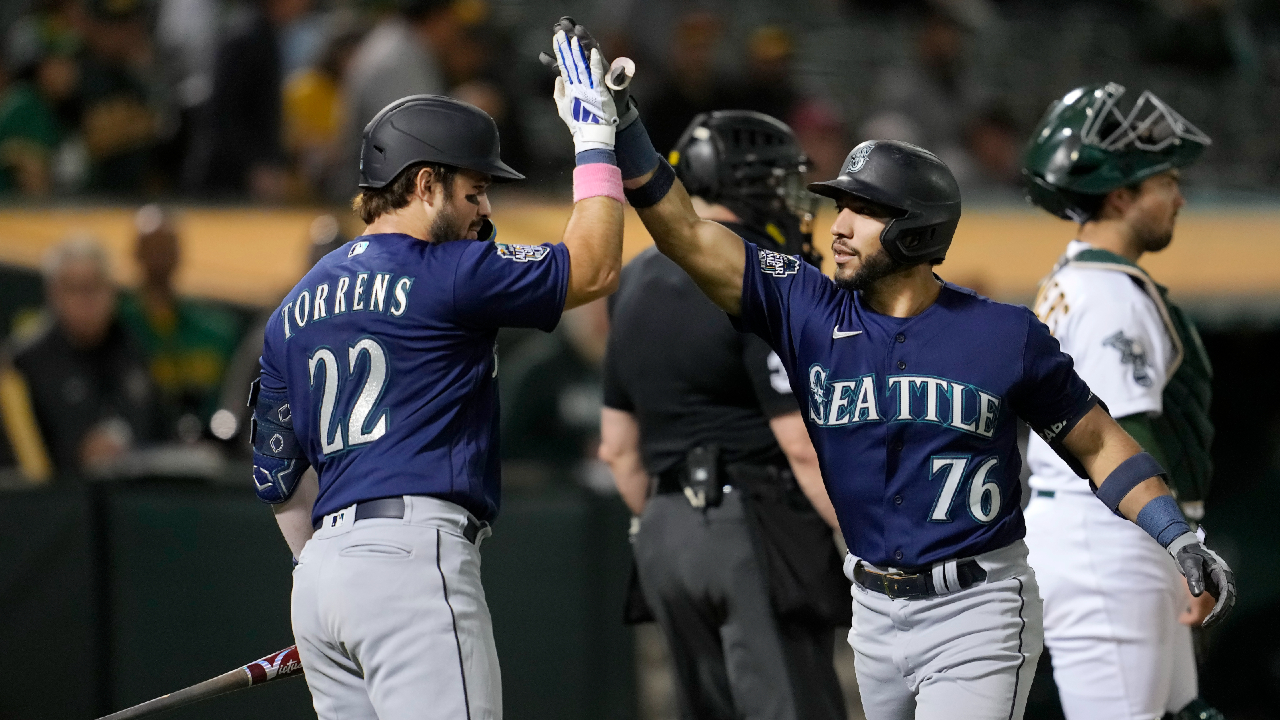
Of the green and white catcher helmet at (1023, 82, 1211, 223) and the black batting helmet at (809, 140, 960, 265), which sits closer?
the black batting helmet at (809, 140, 960, 265)

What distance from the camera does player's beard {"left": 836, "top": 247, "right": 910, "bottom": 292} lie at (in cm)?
353

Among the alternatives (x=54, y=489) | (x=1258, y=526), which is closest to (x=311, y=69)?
(x=54, y=489)

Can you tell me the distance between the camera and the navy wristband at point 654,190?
3561 mm

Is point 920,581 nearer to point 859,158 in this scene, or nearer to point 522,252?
point 859,158

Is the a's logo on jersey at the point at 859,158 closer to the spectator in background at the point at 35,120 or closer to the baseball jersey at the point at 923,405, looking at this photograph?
the baseball jersey at the point at 923,405

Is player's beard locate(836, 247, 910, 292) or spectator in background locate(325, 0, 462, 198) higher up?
spectator in background locate(325, 0, 462, 198)

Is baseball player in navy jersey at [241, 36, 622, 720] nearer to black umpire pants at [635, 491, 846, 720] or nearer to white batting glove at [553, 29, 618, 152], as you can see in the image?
white batting glove at [553, 29, 618, 152]

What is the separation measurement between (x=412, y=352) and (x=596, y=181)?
562 millimetres

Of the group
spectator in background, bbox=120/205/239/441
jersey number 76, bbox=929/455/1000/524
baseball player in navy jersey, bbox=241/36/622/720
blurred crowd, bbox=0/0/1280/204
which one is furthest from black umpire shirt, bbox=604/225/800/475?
blurred crowd, bbox=0/0/1280/204

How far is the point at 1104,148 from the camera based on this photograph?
447 cm

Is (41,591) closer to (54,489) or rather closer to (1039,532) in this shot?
(54,489)

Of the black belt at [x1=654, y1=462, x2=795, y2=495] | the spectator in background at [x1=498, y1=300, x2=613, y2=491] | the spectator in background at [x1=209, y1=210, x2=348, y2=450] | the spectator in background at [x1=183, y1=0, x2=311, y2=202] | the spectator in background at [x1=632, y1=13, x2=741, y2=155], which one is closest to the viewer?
the black belt at [x1=654, y1=462, x2=795, y2=495]

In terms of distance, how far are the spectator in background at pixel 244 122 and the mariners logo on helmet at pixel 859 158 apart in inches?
214

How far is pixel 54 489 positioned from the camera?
234 inches
